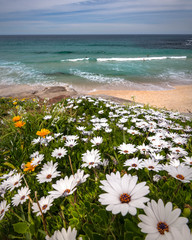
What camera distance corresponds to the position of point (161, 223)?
0.56m

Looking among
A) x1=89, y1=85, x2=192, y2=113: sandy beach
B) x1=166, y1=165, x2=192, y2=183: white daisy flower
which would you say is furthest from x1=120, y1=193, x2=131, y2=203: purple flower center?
x1=89, y1=85, x2=192, y2=113: sandy beach

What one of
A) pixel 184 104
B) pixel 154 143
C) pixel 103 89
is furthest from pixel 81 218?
pixel 103 89

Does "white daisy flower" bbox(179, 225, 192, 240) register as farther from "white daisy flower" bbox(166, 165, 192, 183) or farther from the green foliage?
"white daisy flower" bbox(166, 165, 192, 183)

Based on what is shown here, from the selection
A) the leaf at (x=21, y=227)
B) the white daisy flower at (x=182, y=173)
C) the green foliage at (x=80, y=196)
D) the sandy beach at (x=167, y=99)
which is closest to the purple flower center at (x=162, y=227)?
the green foliage at (x=80, y=196)

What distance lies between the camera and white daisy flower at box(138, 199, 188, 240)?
503 millimetres

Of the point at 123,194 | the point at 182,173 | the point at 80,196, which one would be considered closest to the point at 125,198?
the point at 123,194

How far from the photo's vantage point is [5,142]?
5.95ft

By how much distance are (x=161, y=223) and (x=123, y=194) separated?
0.17 m

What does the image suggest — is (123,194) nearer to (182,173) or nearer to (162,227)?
(162,227)

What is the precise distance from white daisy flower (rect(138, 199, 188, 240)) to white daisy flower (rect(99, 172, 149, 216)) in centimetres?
5

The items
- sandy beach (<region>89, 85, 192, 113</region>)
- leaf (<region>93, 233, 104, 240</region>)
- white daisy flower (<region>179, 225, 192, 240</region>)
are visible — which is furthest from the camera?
sandy beach (<region>89, 85, 192, 113</region>)

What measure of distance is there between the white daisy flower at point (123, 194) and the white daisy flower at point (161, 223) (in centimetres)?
5

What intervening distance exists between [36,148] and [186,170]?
149 cm

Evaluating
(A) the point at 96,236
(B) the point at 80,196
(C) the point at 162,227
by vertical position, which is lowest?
(B) the point at 80,196
